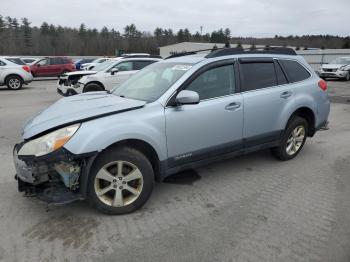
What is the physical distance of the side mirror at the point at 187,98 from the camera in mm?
3648

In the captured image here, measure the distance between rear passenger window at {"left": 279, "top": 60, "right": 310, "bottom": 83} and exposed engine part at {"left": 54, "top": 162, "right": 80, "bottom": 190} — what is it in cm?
357

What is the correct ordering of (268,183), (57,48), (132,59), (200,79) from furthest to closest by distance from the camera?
(57,48)
(132,59)
(268,183)
(200,79)

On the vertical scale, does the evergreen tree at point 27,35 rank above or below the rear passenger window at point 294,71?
above

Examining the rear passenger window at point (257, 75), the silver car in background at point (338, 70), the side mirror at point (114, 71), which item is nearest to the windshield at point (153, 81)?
the rear passenger window at point (257, 75)

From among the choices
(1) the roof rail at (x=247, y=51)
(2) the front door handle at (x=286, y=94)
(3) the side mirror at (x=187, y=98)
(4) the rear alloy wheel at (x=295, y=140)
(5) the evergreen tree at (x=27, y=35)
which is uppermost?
(5) the evergreen tree at (x=27, y=35)

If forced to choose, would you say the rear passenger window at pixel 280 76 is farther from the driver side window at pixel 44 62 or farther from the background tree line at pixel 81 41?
the background tree line at pixel 81 41

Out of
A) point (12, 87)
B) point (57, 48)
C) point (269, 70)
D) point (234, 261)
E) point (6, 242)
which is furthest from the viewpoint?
point (57, 48)

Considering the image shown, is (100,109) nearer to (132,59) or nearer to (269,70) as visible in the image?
(269,70)

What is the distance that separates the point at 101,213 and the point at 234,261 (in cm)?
153

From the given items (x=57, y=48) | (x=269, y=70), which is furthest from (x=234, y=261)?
(x=57, y=48)

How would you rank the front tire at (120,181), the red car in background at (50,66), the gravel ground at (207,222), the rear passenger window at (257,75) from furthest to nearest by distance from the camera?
the red car in background at (50,66)
the rear passenger window at (257,75)
the front tire at (120,181)
the gravel ground at (207,222)

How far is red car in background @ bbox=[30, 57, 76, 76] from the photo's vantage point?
22.8m

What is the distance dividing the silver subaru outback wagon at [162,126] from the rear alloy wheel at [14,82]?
13.2m

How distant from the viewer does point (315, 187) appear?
426 cm
